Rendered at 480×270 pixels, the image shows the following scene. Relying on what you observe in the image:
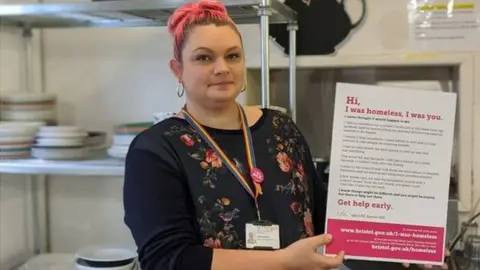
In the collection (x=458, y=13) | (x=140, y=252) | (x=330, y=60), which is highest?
(x=458, y=13)

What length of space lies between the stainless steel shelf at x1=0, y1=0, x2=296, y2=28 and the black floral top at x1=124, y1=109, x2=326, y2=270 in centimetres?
43

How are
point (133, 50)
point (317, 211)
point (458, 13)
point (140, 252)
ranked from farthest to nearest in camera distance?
point (133, 50)
point (458, 13)
point (317, 211)
point (140, 252)

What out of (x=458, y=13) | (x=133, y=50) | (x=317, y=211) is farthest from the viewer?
(x=133, y=50)

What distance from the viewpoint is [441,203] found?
1232 mm

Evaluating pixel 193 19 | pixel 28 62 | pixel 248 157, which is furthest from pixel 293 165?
pixel 28 62

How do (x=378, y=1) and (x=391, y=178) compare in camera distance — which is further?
(x=378, y=1)

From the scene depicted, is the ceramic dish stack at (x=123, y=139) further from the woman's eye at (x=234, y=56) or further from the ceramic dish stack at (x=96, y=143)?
the woman's eye at (x=234, y=56)

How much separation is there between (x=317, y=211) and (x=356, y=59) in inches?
24.9

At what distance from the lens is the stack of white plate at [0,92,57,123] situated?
193 centimetres

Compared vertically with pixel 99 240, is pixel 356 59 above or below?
above

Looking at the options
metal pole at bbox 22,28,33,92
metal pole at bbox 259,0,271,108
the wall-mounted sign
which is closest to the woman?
metal pole at bbox 259,0,271,108

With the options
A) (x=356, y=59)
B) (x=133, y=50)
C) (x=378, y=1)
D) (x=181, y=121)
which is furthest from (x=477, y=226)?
(x=133, y=50)

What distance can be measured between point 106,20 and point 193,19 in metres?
0.81

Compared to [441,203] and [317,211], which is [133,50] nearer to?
[317,211]
